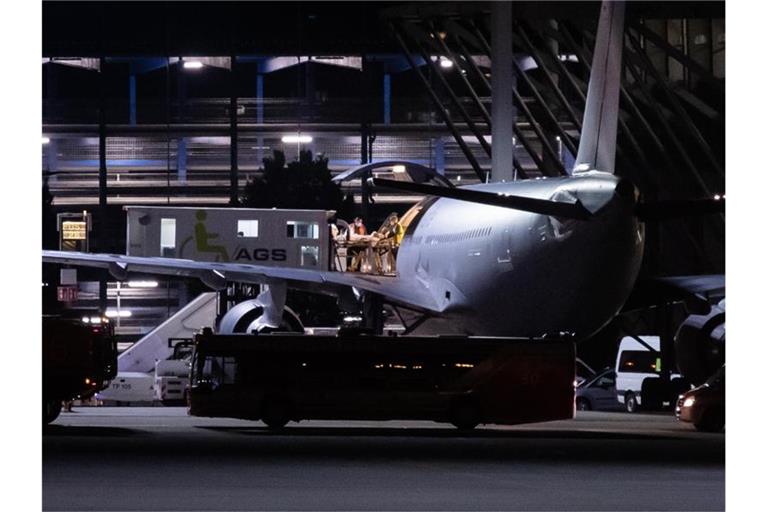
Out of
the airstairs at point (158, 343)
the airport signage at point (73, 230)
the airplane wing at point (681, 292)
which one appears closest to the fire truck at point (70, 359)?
the airplane wing at point (681, 292)

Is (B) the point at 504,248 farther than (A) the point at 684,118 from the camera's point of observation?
No

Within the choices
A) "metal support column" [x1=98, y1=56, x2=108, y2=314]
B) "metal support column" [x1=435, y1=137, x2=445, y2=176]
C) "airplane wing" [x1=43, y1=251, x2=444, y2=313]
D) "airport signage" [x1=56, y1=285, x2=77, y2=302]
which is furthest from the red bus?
"metal support column" [x1=435, y1=137, x2=445, y2=176]

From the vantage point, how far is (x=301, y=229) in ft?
229

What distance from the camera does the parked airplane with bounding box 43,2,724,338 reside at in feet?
133

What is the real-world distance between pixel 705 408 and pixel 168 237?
33.7m

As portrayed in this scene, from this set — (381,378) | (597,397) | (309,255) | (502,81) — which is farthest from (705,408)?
(309,255)

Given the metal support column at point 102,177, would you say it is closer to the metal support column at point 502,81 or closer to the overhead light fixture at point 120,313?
the overhead light fixture at point 120,313

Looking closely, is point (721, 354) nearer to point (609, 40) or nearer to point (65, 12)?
point (609, 40)

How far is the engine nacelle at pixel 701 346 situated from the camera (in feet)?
147

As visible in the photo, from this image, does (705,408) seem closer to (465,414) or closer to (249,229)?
(465,414)

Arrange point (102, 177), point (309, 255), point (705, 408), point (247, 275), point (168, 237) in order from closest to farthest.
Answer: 1. point (705, 408)
2. point (247, 275)
3. point (168, 237)
4. point (309, 255)
5. point (102, 177)

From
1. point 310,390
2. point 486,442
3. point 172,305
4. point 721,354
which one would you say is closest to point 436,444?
point 486,442

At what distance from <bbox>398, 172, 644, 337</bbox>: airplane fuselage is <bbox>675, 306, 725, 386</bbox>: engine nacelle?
10.00ft

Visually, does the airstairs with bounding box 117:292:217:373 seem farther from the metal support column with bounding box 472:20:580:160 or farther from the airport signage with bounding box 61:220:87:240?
the metal support column with bounding box 472:20:580:160
